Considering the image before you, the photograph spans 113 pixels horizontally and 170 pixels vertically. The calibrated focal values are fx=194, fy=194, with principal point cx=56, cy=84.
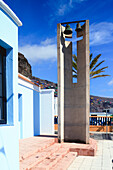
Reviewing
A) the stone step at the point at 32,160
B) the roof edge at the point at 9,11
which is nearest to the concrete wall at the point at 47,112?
the stone step at the point at 32,160

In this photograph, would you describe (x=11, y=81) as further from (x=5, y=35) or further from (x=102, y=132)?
(x=102, y=132)

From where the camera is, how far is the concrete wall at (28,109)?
9516mm

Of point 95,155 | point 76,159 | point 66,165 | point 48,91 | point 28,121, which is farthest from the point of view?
point 48,91

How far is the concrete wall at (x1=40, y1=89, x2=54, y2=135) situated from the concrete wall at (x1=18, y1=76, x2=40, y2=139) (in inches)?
44.2

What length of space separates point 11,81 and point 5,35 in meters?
0.97

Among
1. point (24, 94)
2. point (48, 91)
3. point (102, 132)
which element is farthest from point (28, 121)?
point (102, 132)

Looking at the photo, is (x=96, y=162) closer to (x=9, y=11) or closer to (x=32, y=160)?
(x=32, y=160)

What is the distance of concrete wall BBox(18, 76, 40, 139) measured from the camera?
9516mm

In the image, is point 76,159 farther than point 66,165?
Yes

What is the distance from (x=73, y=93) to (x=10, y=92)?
5922mm

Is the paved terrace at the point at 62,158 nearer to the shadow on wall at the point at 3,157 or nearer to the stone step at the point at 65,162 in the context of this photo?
the stone step at the point at 65,162

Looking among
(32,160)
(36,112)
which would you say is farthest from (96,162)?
(36,112)

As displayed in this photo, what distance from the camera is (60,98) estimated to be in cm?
936

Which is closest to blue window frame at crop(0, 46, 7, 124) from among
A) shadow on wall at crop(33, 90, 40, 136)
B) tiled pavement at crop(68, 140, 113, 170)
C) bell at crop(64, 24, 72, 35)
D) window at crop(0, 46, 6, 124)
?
window at crop(0, 46, 6, 124)
